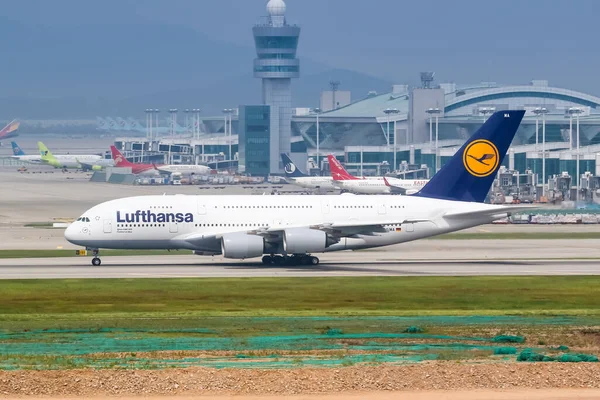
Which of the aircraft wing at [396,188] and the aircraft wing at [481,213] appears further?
the aircraft wing at [396,188]

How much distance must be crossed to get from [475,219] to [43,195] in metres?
92.5

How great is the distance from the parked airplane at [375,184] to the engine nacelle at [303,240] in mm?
78419

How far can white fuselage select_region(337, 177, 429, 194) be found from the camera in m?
142

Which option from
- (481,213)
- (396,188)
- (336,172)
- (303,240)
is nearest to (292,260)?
(303,240)

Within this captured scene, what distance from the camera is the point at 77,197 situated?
143000 mm

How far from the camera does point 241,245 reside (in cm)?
6169

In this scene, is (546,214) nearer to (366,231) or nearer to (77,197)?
(366,231)

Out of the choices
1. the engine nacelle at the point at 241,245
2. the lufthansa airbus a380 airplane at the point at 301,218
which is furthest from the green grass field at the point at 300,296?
the lufthansa airbus a380 airplane at the point at 301,218

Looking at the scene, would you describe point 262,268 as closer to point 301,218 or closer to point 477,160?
point 301,218

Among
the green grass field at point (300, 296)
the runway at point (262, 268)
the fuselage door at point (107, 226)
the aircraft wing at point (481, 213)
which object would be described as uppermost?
the aircraft wing at point (481, 213)

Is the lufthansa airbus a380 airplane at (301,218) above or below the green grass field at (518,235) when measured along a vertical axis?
above

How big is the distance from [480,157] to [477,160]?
0.25 m

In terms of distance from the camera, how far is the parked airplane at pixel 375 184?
142375 mm

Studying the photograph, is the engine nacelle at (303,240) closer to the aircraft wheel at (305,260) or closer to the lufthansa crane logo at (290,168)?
the aircraft wheel at (305,260)
